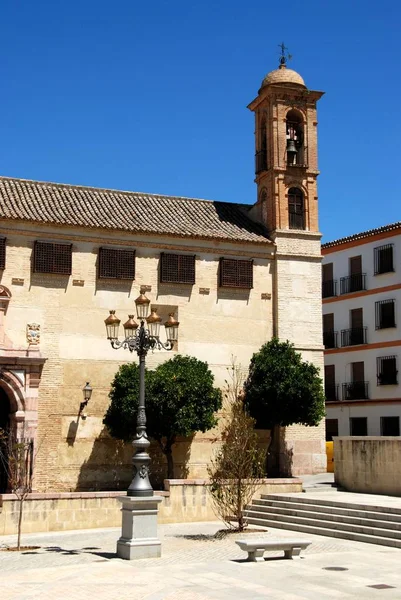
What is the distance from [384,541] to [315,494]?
5.65m

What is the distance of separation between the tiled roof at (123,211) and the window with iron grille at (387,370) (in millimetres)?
9652

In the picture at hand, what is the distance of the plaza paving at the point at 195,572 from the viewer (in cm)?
1071

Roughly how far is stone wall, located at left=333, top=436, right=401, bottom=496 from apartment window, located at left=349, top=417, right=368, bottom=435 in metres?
11.9

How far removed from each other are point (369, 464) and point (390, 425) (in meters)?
12.4

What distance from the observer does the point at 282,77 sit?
29078mm

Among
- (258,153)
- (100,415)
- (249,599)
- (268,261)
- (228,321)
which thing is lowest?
(249,599)

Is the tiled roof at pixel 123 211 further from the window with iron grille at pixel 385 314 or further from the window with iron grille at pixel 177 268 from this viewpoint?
the window with iron grille at pixel 385 314


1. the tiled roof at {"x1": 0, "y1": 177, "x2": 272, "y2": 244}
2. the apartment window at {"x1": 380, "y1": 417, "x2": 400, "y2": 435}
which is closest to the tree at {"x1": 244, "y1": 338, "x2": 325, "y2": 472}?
the tiled roof at {"x1": 0, "y1": 177, "x2": 272, "y2": 244}

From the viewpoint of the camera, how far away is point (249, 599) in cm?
1021

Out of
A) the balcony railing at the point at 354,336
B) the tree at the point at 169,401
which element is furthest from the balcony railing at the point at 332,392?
the tree at the point at 169,401

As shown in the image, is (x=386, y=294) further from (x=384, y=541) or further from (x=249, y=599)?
(x=249, y=599)

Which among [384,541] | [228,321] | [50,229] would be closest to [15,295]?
[50,229]

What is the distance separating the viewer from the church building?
24.1 metres

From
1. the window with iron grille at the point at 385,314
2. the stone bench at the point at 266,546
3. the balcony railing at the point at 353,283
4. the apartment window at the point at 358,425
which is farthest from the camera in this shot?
the balcony railing at the point at 353,283
